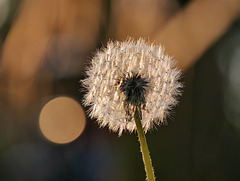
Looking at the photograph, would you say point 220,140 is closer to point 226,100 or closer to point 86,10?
point 226,100

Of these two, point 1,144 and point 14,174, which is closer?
point 14,174

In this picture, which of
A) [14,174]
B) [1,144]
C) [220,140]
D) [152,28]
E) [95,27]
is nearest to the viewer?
[152,28]

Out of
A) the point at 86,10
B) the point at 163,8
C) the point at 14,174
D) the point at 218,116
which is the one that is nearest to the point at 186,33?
the point at 163,8

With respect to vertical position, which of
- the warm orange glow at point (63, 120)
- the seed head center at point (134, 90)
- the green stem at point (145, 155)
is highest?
the warm orange glow at point (63, 120)

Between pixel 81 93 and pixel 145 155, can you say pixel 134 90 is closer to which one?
pixel 145 155

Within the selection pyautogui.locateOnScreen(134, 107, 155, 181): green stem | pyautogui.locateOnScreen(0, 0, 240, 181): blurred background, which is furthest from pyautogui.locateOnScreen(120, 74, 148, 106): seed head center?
pyautogui.locateOnScreen(0, 0, 240, 181): blurred background

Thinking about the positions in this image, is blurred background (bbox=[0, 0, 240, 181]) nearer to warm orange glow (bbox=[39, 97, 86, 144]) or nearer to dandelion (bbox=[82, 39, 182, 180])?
warm orange glow (bbox=[39, 97, 86, 144])

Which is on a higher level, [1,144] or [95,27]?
[95,27]

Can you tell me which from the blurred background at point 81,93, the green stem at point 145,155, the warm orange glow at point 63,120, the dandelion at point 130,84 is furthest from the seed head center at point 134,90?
the warm orange glow at point 63,120

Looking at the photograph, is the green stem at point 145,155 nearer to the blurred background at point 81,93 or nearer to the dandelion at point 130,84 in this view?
the dandelion at point 130,84
